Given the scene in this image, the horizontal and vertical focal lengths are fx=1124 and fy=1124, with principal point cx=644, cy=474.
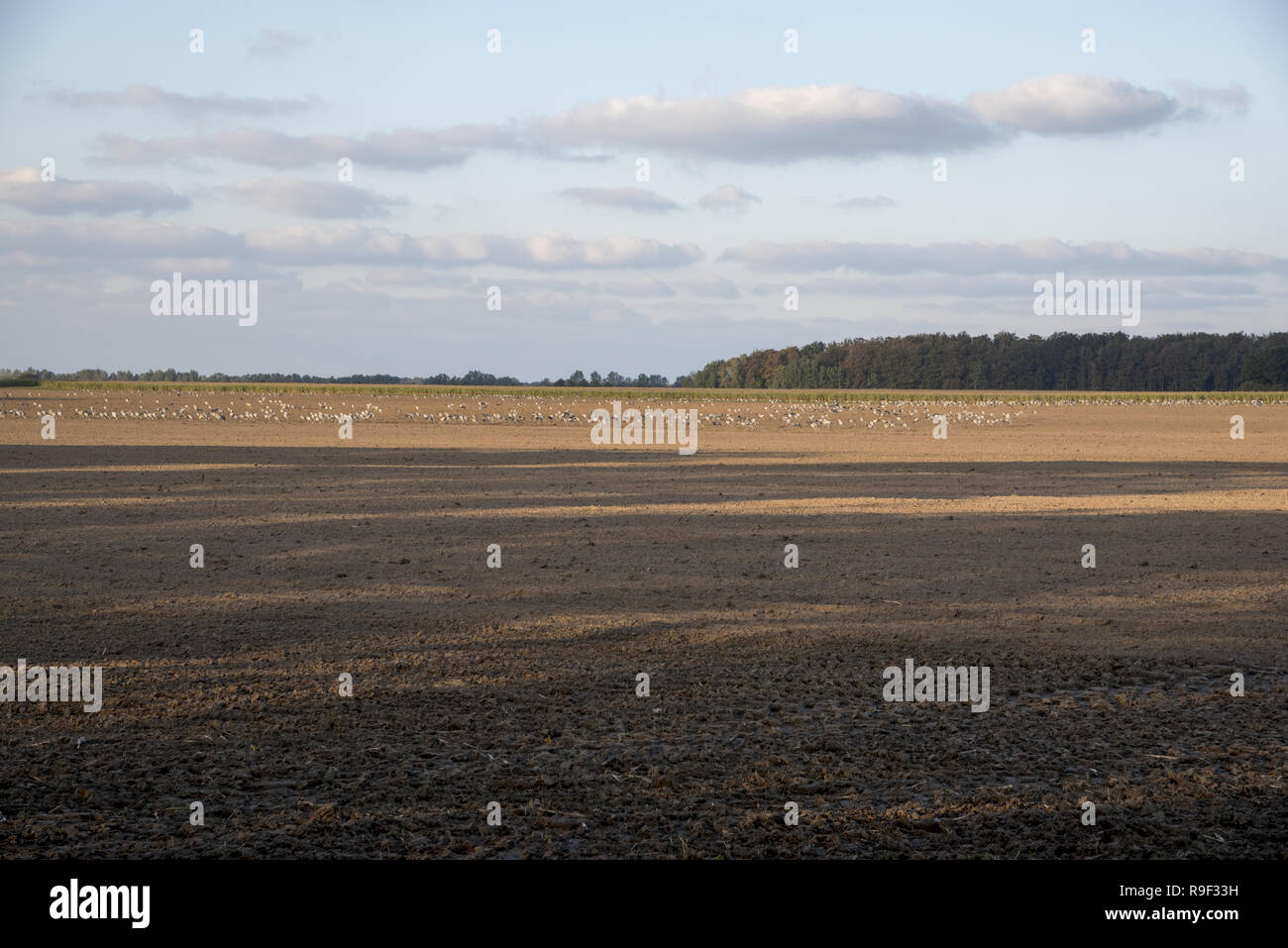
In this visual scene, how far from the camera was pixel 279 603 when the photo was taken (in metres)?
12.6

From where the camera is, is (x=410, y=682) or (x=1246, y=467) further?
(x=1246, y=467)

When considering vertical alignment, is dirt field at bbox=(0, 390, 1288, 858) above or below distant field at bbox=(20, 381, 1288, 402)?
below

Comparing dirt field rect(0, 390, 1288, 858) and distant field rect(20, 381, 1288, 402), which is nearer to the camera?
dirt field rect(0, 390, 1288, 858)

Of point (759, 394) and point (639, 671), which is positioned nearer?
point (639, 671)

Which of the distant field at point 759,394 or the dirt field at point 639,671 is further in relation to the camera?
the distant field at point 759,394

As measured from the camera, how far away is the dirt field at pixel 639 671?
6.29 m

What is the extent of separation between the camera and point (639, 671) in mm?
9875

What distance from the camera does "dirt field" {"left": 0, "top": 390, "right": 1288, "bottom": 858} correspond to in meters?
6.29

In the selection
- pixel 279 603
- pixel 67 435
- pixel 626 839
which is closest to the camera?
pixel 626 839

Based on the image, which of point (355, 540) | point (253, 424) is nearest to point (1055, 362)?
point (253, 424)

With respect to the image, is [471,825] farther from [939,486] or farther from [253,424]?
[253,424]

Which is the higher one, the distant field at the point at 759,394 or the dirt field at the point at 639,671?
the distant field at the point at 759,394
